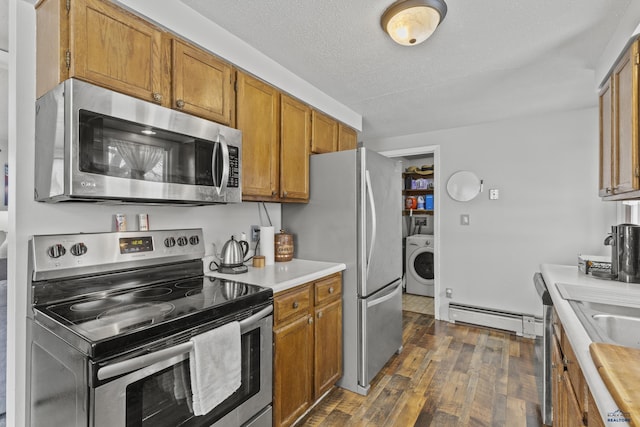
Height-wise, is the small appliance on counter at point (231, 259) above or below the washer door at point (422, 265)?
above

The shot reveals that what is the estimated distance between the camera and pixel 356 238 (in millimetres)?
2180

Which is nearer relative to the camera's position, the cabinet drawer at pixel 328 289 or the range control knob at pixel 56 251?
the range control knob at pixel 56 251

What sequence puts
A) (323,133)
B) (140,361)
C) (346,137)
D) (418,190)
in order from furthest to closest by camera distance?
(418,190), (346,137), (323,133), (140,361)

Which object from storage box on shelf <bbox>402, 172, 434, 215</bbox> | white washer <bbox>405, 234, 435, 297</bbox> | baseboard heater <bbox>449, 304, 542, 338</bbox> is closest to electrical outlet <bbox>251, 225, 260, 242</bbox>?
baseboard heater <bbox>449, 304, 542, 338</bbox>

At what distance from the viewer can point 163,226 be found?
68.9 inches

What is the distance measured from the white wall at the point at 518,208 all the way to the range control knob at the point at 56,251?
3442mm

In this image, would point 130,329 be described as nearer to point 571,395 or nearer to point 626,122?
point 571,395

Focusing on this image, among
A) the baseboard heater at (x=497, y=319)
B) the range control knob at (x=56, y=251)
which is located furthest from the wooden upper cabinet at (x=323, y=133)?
the baseboard heater at (x=497, y=319)

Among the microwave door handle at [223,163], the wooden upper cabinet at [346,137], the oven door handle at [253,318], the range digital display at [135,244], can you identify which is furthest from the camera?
the wooden upper cabinet at [346,137]

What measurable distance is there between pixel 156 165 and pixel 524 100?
2.97 meters

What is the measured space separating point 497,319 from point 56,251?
3.71m

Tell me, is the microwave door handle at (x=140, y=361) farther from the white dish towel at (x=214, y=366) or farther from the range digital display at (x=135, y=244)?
the range digital display at (x=135, y=244)

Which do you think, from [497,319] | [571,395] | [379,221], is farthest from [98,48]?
[497,319]

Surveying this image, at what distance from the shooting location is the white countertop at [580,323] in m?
0.73
